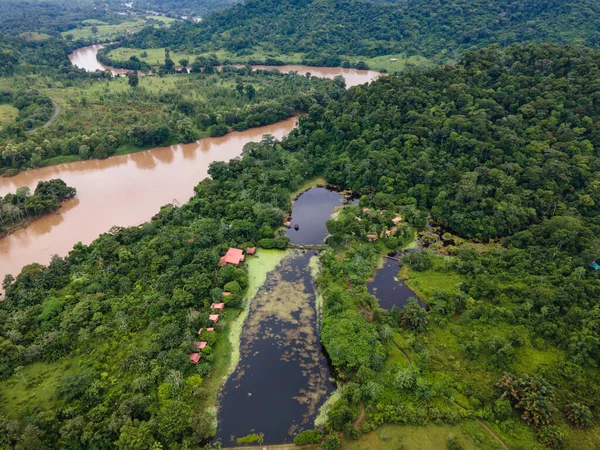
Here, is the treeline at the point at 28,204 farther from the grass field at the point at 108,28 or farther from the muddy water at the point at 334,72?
the grass field at the point at 108,28

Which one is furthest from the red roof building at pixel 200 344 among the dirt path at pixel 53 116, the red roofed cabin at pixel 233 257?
the dirt path at pixel 53 116

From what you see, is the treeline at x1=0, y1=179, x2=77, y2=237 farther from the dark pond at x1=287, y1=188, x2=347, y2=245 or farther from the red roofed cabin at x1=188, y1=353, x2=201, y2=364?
the red roofed cabin at x1=188, y1=353, x2=201, y2=364

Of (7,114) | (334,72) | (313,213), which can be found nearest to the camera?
(313,213)

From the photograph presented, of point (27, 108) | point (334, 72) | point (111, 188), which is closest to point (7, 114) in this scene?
point (27, 108)

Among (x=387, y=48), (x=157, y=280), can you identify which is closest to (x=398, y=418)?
(x=157, y=280)

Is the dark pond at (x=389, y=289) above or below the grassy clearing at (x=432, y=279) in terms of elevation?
below

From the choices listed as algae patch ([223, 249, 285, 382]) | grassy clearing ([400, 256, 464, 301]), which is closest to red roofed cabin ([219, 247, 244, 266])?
algae patch ([223, 249, 285, 382])

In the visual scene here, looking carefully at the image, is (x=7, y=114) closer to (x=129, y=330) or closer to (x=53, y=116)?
(x=53, y=116)
